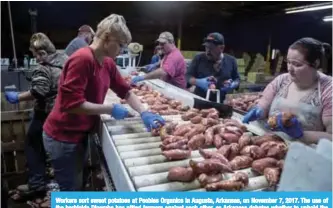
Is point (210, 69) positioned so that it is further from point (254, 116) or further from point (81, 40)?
point (81, 40)

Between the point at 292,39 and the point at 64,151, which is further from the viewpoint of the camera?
the point at 292,39

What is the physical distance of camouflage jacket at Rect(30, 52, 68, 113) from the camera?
2.45m

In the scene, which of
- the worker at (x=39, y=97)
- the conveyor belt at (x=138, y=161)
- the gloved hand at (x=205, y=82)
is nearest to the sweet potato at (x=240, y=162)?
the conveyor belt at (x=138, y=161)

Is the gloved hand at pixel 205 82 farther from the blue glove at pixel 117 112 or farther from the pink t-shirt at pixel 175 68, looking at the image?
the blue glove at pixel 117 112

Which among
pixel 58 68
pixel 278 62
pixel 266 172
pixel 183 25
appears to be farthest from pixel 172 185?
pixel 278 62

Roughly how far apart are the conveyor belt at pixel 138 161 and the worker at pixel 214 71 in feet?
4.46

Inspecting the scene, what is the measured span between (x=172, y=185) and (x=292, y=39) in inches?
463

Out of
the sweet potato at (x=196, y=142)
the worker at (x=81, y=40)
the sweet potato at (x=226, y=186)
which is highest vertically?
the worker at (x=81, y=40)

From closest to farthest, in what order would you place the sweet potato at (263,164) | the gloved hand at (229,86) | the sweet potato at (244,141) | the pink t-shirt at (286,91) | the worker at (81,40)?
the sweet potato at (263,164) → the sweet potato at (244,141) → the pink t-shirt at (286,91) → the gloved hand at (229,86) → the worker at (81,40)

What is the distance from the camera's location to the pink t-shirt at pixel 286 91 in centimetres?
161

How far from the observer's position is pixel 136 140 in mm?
1647

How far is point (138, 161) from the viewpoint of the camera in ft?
4.45

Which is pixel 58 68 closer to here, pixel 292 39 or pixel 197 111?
pixel 197 111

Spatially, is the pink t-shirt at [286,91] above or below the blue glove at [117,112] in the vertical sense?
above
